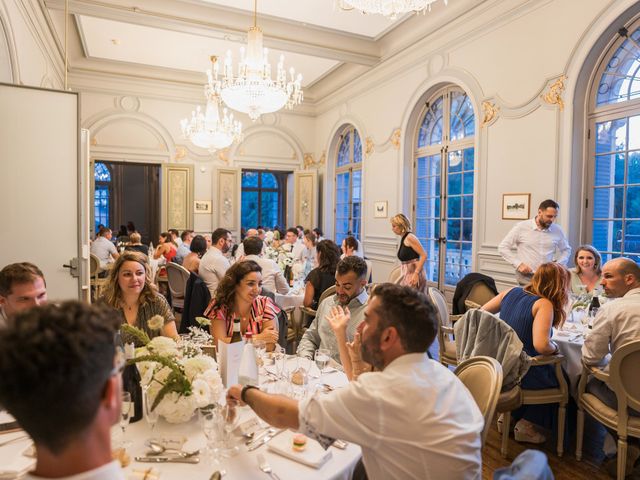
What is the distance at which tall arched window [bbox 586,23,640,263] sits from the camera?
4.71m

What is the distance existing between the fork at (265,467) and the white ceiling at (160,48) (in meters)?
7.46

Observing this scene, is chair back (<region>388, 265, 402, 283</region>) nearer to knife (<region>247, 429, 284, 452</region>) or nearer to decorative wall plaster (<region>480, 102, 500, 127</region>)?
decorative wall plaster (<region>480, 102, 500, 127</region>)

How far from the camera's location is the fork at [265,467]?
142 centimetres

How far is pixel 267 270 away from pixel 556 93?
3925 mm

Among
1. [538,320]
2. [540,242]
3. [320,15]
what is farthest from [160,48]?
[538,320]

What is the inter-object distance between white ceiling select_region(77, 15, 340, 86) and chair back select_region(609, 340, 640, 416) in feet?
23.8

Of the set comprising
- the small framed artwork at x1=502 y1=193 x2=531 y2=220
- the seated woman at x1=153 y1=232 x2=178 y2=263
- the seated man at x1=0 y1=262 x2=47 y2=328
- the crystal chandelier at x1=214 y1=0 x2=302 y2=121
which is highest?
the crystal chandelier at x1=214 y1=0 x2=302 y2=121

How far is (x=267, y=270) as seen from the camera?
15.7 feet

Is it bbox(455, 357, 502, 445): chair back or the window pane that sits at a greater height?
the window pane

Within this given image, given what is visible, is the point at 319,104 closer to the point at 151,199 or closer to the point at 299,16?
the point at 299,16

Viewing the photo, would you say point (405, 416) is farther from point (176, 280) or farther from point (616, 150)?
point (176, 280)

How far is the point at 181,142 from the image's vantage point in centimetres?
1058

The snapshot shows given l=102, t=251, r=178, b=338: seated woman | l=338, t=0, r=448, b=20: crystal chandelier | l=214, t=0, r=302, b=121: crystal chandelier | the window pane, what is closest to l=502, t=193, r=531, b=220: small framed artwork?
l=338, t=0, r=448, b=20: crystal chandelier

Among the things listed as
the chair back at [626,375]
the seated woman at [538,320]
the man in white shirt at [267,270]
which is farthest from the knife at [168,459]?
the man in white shirt at [267,270]
